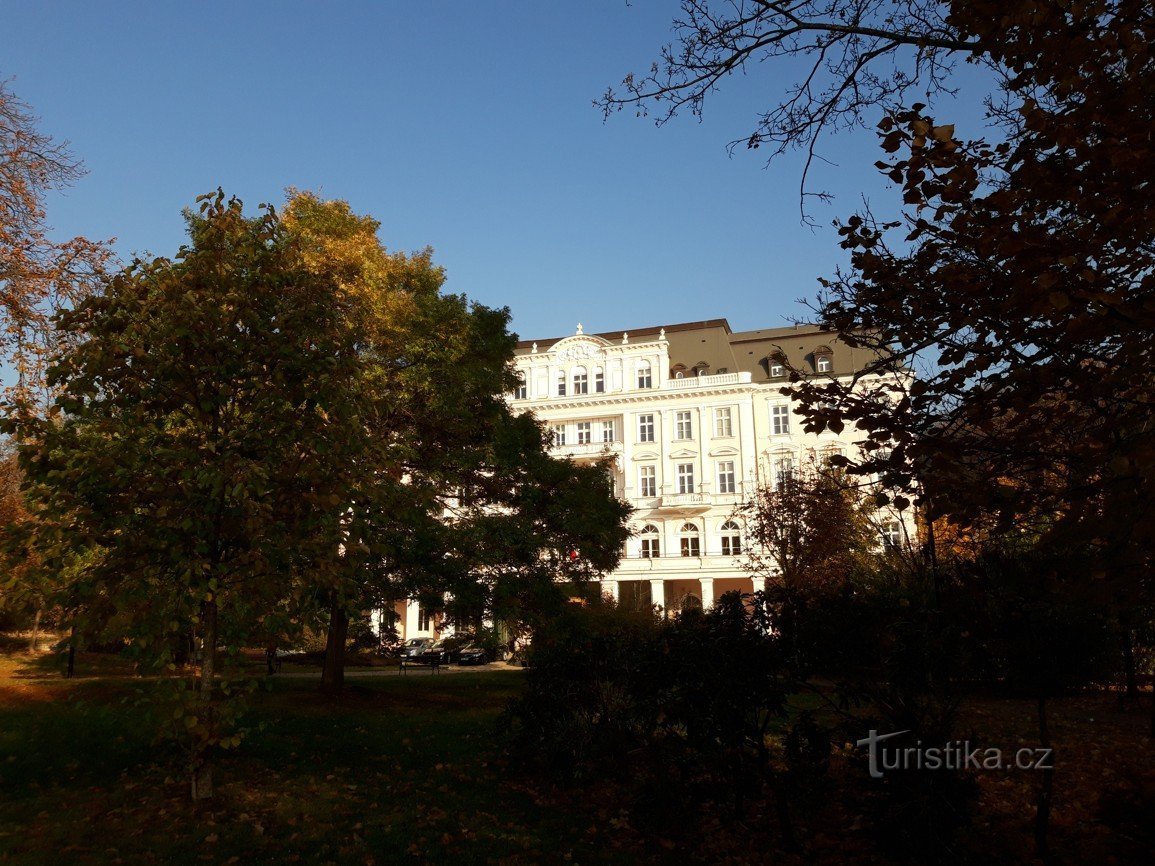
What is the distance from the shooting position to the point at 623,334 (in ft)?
187

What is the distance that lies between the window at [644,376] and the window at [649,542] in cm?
974

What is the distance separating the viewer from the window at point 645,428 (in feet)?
174

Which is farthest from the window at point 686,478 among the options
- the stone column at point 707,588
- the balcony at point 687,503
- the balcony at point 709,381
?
the stone column at point 707,588

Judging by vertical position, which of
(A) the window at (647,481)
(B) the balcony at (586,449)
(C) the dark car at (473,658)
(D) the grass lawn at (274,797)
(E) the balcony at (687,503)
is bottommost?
(C) the dark car at (473,658)

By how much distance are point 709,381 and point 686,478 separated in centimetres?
674

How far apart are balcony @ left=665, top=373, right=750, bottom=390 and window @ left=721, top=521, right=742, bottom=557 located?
9315 millimetres

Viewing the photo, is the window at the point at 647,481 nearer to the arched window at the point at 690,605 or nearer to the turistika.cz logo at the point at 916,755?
the arched window at the point at 690,605

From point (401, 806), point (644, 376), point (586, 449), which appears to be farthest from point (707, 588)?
point (401, 806)

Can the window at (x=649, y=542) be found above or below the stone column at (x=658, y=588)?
above

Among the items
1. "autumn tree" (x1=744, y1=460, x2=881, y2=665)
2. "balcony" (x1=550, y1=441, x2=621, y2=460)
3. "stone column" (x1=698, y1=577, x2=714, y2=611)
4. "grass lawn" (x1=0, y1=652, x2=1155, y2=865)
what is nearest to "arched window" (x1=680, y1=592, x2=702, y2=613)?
"grass lawn" (x1=0, y1=652, x2=1155, y2=865)

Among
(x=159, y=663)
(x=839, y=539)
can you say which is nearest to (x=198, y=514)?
(x=159, y=663)

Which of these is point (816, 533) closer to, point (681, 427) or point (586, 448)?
point (681, 427)

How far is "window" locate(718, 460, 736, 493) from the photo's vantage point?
50938 millimetres

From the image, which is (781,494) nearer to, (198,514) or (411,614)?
(198,514)
